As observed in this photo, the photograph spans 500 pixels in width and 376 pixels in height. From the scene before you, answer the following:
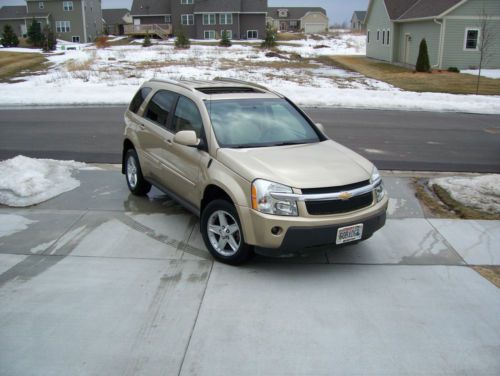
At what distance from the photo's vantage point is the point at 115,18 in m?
87.1

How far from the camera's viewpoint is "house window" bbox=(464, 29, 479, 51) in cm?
3147

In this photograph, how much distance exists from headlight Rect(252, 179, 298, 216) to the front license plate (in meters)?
0.52

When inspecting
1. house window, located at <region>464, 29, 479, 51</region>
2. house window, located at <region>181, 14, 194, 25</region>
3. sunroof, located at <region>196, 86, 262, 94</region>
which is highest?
house window, located at <region>181, 14, 194, 25</region>

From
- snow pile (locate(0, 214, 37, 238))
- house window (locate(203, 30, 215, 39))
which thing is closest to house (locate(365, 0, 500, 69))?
snow pile (locate(0, 214, 37, 238))

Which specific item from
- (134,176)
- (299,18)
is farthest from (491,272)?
(299,18)

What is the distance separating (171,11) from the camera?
223 ft

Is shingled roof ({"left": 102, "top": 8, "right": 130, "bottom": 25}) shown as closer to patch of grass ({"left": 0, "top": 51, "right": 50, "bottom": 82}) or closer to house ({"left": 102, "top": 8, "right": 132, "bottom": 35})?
house ({"left": 102, "top": 8, "right": 132, "bottom": 35})

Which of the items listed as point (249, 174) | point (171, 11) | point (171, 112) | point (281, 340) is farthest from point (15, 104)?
point (171, 11)

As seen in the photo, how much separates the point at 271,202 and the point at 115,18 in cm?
9021

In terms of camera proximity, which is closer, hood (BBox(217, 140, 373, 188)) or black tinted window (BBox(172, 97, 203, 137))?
hood (BBox(217, 140, 373, 188))

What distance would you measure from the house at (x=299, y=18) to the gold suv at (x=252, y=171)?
103 metres

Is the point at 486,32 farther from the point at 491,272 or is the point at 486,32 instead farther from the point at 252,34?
the point at 252,34

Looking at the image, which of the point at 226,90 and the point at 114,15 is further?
the point at 114,15

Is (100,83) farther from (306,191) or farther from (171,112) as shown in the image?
(306,191)
